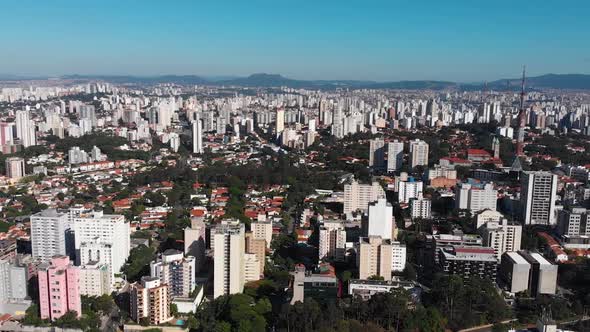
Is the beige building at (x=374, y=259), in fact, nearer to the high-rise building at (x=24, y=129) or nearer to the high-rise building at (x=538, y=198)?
the high-rise building at (x=538, y=198)

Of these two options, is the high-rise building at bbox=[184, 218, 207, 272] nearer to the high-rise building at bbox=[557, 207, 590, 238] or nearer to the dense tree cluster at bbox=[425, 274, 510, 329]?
the dense tree cluster at bbox=[425, 274, 510, 329]

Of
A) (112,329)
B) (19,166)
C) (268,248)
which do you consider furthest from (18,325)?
(19,166)

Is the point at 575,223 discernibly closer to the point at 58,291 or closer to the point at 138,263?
the point at 138,263

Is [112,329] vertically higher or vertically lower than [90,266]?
lower

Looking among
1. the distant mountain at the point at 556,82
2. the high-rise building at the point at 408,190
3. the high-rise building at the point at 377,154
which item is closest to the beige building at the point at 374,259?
the high-rise building at the point at 408,190

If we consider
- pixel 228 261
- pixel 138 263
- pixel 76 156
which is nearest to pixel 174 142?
pixel 76 156

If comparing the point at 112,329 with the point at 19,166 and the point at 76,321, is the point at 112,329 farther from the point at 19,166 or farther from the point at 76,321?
the point at 19,166

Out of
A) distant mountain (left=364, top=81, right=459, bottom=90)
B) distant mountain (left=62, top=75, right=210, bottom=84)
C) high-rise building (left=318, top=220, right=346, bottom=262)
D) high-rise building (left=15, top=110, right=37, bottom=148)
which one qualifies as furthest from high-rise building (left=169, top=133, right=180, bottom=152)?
distant mountain (left=62, top=75, right=210, bottom=84)
